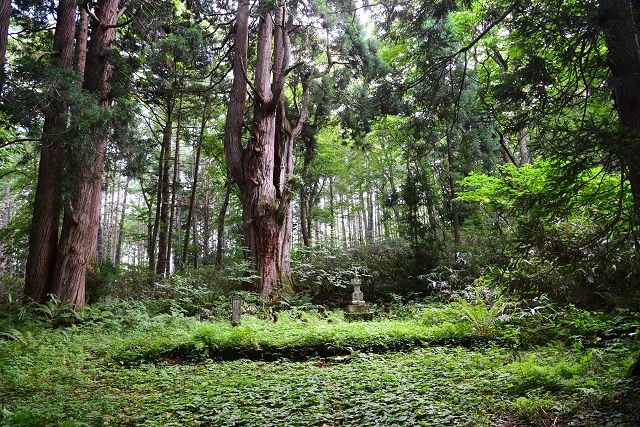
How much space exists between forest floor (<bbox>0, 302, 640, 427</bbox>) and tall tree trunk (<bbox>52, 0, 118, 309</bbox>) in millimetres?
723

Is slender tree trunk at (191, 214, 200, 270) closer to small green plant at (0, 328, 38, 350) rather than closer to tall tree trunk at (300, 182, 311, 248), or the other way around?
tall tree trunk at (300, 182, 311, 248)

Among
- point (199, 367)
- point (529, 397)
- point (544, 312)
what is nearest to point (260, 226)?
point (199, 367)

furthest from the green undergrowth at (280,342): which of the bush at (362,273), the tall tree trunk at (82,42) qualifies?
the tall tree trunk at (82,42)

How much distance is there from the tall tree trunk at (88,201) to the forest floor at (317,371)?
0.72 metres

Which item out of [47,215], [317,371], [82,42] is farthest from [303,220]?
[317,371]

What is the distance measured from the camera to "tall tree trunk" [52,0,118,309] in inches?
333

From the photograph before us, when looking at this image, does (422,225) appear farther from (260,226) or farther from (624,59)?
(624,59)

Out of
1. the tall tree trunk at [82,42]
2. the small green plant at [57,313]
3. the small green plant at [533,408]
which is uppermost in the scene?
the tall tree trunk at [82,42]

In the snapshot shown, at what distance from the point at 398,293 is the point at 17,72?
11389 millimetres

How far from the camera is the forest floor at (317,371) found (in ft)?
11.8

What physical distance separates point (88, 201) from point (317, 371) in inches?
270

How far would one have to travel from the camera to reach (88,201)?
9000mm

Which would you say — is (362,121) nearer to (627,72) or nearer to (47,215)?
(47,215)

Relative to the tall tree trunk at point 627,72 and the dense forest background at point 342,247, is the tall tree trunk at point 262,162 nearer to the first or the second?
the dense forest background at point 342,247
